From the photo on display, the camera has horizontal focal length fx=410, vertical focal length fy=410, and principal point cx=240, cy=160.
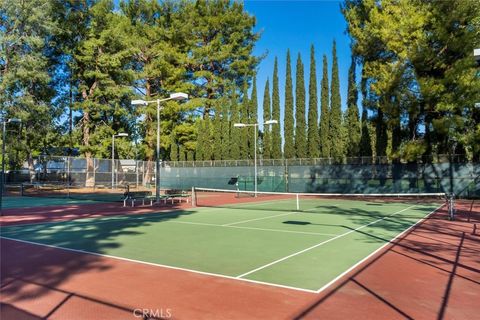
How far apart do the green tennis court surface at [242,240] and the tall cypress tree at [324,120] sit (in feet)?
90.6

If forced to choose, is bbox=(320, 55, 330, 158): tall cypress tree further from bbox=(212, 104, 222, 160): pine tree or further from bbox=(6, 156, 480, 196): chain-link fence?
bbox=(212, 104, 222, 160): pine tree

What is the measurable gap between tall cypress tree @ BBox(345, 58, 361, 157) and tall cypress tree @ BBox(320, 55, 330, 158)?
3.75 metres

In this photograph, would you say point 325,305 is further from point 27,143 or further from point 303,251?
point 27,143

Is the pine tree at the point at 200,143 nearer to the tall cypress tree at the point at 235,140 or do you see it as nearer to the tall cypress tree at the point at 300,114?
the tall cypress tree at the point at 235,140

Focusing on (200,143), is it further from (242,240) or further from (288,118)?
(242,240)

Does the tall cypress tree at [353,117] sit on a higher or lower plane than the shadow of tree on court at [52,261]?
higher

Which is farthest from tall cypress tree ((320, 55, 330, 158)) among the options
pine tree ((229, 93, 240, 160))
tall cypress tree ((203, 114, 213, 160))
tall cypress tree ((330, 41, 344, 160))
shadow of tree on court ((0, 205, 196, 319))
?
shadow of tree on court ((0, 205, 196, 319))

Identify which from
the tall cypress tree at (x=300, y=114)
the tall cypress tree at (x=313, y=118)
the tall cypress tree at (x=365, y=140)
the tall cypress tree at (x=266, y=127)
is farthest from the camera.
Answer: the tall cypress tree at (x=266, y=127)

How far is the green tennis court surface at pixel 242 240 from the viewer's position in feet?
25.8

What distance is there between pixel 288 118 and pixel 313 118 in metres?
3.31

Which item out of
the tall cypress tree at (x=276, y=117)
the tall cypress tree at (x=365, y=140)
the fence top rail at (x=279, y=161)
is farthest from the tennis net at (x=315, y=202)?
the tall cypress tree at (x=276, y=117)

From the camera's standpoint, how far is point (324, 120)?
149 feet

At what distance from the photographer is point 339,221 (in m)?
15.6

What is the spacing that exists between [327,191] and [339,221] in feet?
68.1
